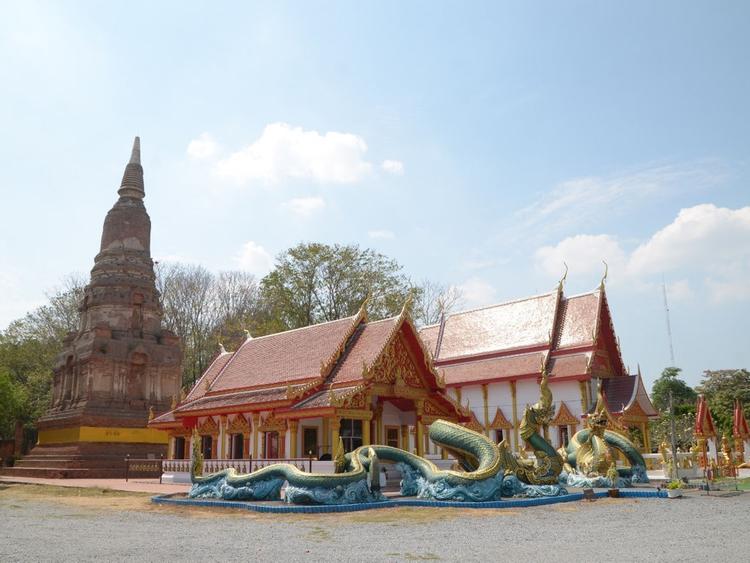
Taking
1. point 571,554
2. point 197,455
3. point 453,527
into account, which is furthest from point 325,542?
point 197,455

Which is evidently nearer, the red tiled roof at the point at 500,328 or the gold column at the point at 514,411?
the gold column at the point at 514,411

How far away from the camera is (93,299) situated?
2981 cm

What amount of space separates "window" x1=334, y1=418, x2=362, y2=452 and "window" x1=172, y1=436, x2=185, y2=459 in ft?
Result: 24.5

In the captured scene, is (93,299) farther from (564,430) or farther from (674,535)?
(674,535)

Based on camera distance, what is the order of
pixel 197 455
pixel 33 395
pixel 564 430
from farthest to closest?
pixel 33 395 < pixel 564 430 < pixel 197 455

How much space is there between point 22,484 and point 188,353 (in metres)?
20.7

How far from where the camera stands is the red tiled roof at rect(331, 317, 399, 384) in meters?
17.9

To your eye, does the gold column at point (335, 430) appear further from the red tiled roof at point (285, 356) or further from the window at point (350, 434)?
the red tiled roof at point (285, 356)

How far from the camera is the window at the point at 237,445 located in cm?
1986

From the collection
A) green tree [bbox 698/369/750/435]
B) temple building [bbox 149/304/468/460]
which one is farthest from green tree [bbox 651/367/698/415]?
temple building [bbox 149/304/468/460]

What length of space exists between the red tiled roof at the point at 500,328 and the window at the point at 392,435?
1005 cm

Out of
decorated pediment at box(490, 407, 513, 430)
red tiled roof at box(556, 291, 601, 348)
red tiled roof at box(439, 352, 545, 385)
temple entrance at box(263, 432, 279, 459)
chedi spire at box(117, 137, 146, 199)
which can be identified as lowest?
temple entrance at box(263, 432, 279, 459)

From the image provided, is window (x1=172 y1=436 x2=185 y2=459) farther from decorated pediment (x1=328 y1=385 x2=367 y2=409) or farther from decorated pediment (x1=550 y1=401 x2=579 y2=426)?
decorated pediment (x1=550 y1=401 x2=579 y2=426)

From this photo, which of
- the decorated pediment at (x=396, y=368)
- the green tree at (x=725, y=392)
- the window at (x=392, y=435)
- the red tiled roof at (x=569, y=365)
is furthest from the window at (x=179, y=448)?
the green tree at (x=725, y=392)
